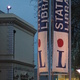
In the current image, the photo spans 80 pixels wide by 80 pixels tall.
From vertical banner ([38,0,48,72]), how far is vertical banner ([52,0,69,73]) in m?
0.31

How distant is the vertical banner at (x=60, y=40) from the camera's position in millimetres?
10227

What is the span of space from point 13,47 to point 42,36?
41.5 metres

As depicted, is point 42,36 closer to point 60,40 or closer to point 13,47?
point 60,40

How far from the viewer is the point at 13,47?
51750 mm

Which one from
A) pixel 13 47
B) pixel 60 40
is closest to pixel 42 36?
pixel 60 40

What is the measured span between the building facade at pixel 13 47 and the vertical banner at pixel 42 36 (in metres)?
40.4

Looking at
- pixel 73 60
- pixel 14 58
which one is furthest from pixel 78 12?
pixel 14 58

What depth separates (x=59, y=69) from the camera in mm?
10281

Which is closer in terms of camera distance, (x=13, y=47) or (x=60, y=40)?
(x=60, y=40)

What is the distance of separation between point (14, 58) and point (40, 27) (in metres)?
41.1

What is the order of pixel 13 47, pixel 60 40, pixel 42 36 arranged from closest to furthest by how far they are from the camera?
pixel 60 40, pixel 42 36, pixel 13 47

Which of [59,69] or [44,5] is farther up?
[44,5]

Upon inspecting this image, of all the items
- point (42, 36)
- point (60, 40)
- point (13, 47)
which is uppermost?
point (13, 47)

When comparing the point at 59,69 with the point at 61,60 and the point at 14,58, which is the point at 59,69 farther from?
the point at 14,58
